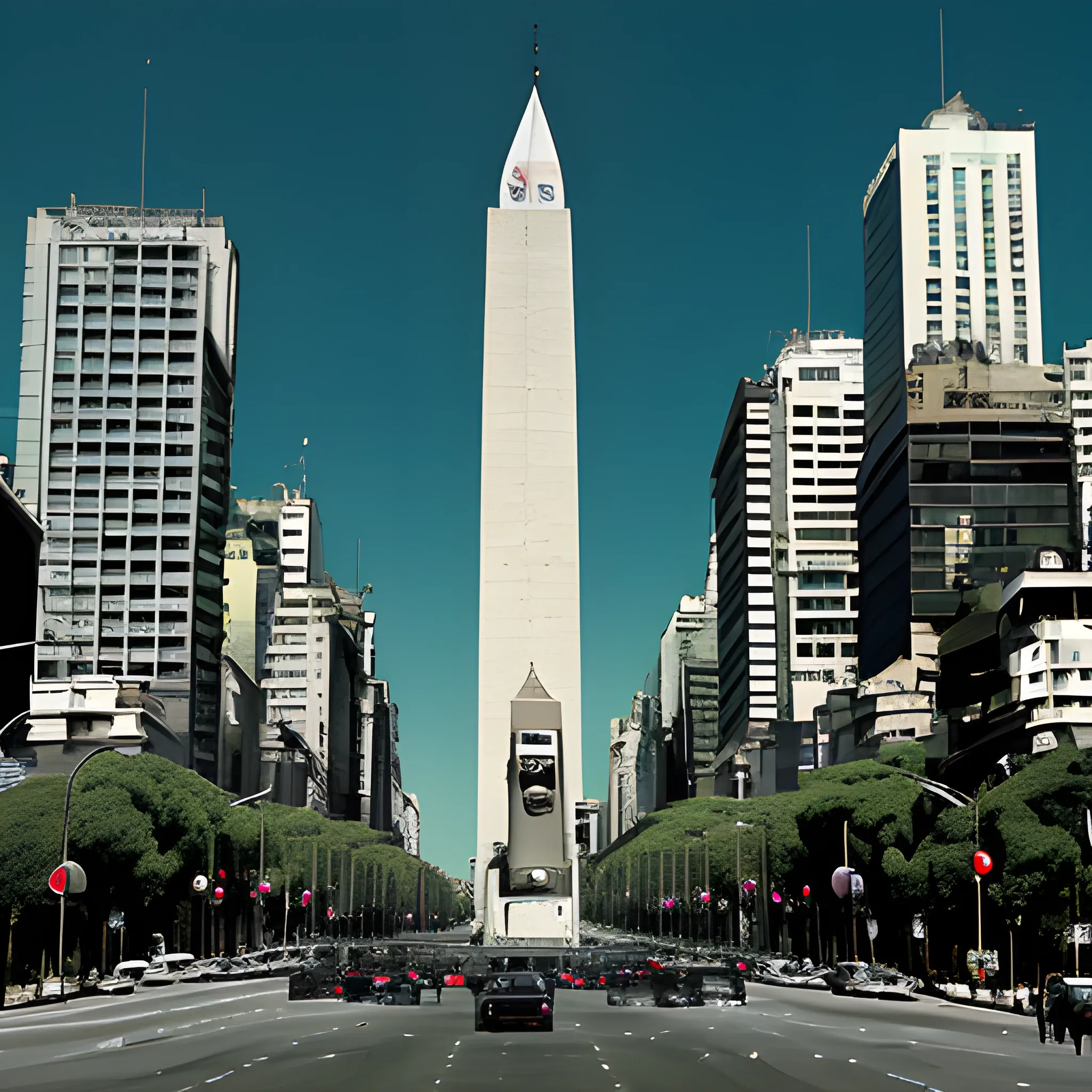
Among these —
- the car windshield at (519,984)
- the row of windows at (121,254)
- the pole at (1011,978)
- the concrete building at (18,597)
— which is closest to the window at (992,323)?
the row of windows at (121,254)

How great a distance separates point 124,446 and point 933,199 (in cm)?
9002

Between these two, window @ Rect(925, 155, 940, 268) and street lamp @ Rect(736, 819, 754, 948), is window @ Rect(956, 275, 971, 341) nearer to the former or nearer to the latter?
window @ Rect(925, 155, 940, 268)

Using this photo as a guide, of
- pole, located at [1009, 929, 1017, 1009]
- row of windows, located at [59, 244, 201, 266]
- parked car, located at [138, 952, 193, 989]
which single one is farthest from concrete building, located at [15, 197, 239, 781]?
pole, located at [1009, 929, 1017, 1009]

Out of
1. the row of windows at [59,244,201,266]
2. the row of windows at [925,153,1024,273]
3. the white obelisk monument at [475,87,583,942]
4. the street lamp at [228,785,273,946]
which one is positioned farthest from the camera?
the row of windows at [925,153,1024,273]

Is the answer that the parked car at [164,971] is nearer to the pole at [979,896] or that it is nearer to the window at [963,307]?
the pole at [979,896]

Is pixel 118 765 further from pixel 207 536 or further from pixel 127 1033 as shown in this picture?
pixel 207 536

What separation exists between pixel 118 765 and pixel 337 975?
26.6 metres

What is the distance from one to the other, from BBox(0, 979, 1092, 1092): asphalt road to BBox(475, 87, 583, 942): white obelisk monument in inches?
4102

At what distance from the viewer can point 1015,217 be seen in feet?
650

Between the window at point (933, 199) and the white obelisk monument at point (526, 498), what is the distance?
44127 mm

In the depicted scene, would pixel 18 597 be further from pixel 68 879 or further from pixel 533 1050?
pixel 533 1050

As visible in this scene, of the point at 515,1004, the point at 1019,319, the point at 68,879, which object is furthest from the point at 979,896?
the point at 1019,319

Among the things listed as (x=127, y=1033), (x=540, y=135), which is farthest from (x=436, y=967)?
(x=540, y=135)

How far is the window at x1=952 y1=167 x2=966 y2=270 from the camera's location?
7712 inches
